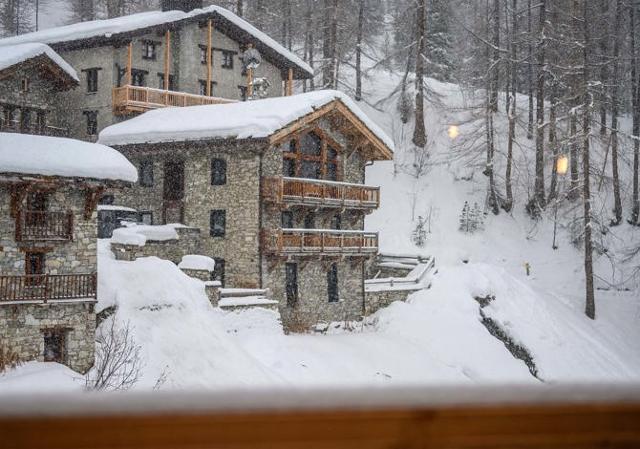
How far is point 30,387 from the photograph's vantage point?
12.8 metres

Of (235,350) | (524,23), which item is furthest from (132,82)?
(524,23)

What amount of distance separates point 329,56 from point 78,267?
23.2 meters

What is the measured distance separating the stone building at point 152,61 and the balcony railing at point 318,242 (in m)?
8.36

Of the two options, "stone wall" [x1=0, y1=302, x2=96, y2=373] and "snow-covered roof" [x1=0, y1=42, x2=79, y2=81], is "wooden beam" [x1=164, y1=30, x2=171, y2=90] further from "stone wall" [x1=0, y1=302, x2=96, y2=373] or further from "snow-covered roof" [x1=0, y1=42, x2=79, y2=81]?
"stone wall" [x1=0, y1=302, x2=96, y2=373]

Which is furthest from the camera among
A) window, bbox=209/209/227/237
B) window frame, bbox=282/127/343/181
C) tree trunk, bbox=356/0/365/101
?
tree trunk, bbox=356/0/365/101

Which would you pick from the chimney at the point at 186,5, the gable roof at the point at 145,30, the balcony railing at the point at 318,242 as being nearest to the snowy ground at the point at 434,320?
the balcony railing at the point at 318,242

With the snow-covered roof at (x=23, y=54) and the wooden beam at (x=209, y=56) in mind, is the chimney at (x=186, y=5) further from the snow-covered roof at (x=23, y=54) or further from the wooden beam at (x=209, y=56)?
the snow-covered roof at (x=23, y=54)

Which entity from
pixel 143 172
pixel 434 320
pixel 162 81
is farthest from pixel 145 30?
pixel 434 320

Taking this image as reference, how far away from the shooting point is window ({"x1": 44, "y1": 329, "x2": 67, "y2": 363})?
48.8 ft

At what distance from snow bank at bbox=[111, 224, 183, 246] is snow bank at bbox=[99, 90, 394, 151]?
3.11 m

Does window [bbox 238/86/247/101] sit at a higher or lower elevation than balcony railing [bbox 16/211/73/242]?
higher

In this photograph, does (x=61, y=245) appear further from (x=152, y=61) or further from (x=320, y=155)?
(x=152, y=61)

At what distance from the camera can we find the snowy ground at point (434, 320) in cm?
1533

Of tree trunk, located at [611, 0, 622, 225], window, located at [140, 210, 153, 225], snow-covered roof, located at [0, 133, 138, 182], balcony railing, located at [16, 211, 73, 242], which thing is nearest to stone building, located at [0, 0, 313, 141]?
window, located at [140, 210, 153, 225]
